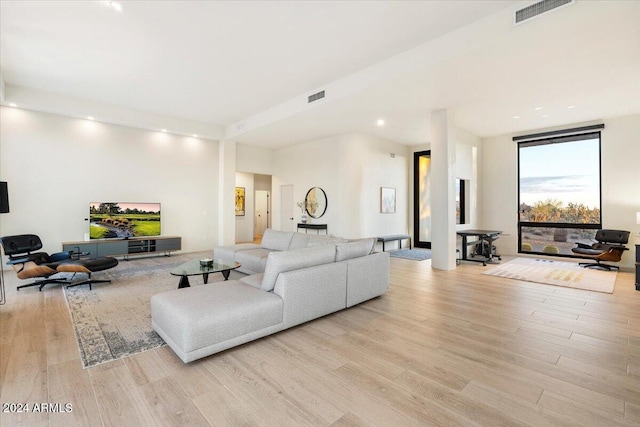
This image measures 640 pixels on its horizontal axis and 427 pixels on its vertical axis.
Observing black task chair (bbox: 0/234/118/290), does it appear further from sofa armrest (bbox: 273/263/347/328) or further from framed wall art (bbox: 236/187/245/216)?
framed wall art (bbox: 236/187/245/216)

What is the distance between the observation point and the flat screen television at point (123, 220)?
6848 mm

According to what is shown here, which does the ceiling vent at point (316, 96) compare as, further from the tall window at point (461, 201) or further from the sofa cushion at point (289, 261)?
the tall window at point (461, 201)

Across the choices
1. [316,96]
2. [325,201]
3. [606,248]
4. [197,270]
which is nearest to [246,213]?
A: [325,201]

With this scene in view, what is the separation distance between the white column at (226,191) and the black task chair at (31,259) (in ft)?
13.5

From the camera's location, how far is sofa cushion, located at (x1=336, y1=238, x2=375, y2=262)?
3.74m

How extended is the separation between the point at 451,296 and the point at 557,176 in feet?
19.3

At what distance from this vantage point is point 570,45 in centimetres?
374

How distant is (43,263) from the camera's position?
495 cm

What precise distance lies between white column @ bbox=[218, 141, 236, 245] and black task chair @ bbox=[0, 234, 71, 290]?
411 cm

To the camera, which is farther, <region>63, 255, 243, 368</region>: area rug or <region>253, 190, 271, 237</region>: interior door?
<region>253, 190, 271, 237</region>: interior door

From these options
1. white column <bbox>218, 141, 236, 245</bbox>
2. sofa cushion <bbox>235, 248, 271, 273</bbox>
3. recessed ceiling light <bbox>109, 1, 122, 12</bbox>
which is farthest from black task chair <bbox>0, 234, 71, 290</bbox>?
white column <bbox>218, 141, 236, 245</bbox>

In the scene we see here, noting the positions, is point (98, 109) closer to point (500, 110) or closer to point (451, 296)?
point (451, 296)

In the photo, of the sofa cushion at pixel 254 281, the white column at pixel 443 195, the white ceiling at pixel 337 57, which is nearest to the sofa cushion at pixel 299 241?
the sofa cushion at pixel 254 281

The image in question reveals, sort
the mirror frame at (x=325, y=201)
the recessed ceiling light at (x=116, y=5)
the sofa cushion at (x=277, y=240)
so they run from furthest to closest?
1. the mirror frame at (x=325, y=201)
2. the sofa cushion at (x=277, y=240)
3. the recessed ceiling light at (x=116, y=5)
